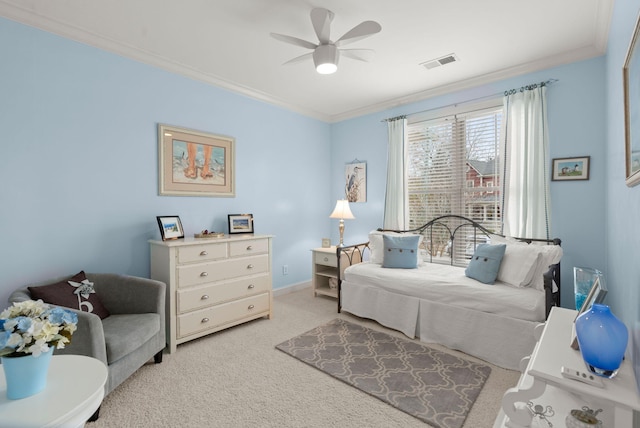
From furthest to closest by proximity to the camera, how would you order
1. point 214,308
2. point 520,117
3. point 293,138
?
point 293,138, point 520,117, point 214,308

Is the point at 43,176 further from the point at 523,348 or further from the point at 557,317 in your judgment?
the point at 523,348

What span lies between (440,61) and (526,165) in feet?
4.61

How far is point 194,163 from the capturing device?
3.43m

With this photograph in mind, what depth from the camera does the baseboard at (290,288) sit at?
437 cm

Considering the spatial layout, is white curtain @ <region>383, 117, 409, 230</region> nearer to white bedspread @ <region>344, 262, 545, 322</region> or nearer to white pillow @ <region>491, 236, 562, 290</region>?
white bedspread @ <region>344, 262, 545, 322</region>

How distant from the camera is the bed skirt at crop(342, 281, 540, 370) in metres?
2.44

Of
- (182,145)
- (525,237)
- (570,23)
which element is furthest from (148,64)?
(525,237)

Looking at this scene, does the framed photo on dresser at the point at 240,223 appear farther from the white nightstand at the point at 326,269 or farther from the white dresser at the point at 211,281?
the white nightstand at the point at 326,269

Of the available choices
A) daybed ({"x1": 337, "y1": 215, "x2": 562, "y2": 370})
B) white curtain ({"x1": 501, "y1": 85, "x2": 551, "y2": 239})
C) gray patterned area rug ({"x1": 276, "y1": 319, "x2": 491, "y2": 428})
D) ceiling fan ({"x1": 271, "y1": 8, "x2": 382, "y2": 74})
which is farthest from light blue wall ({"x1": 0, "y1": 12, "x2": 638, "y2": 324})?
ceiling fan ({"x1": 271, "y1": 8, "x2": 382, "y2": 74})

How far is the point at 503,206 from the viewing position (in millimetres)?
3346

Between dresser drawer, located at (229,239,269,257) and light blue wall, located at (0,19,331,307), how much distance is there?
60 centimetres

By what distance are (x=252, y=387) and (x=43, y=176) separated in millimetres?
2366

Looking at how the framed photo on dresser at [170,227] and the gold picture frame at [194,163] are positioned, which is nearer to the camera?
the framed photo on dresser at [170,227]

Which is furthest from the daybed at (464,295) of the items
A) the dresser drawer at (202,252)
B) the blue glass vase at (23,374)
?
the blue glass vase at (23,374)
